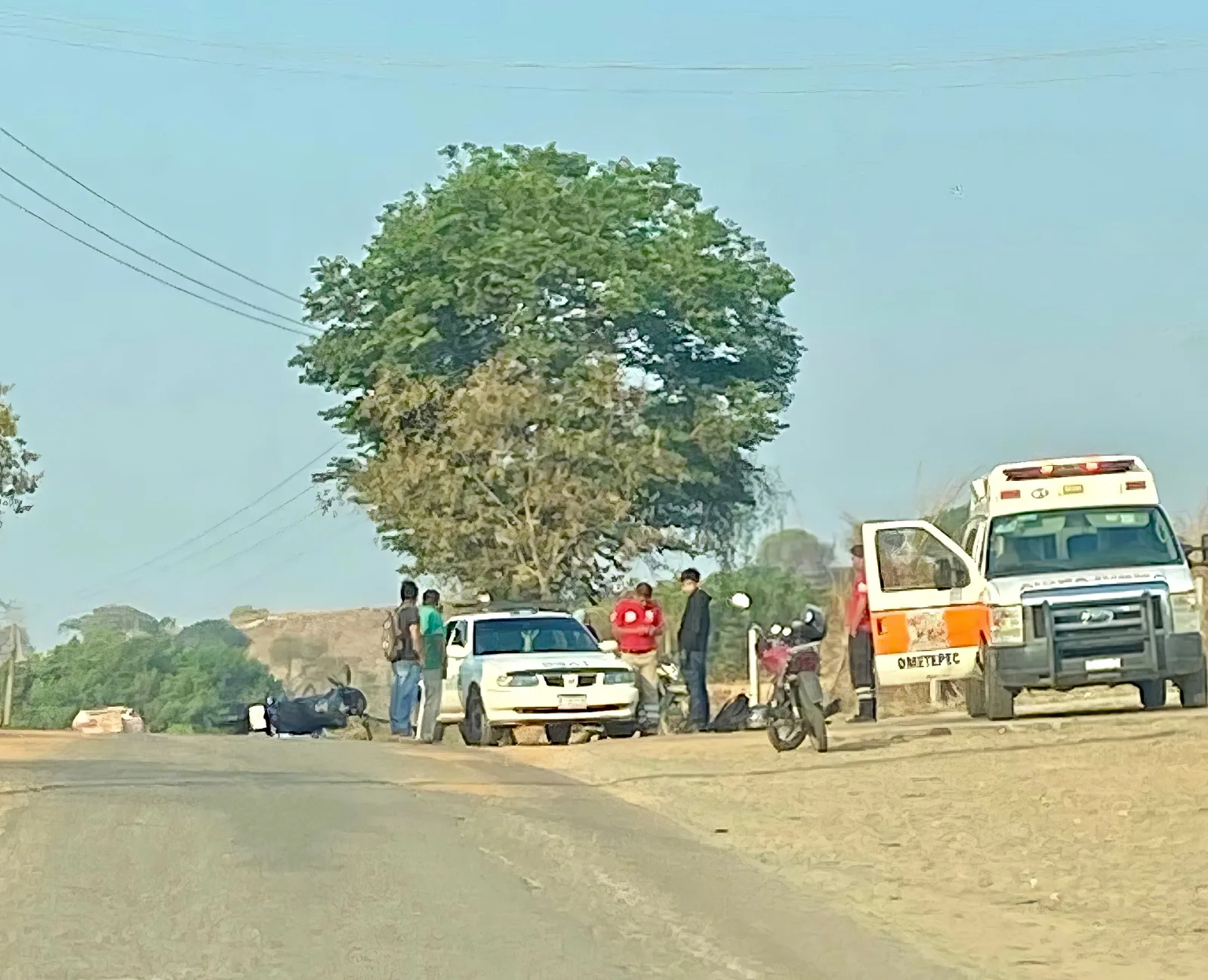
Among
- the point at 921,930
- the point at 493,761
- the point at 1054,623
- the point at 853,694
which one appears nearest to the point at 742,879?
the point at 921,930

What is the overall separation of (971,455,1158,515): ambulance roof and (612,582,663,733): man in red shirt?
4753mm

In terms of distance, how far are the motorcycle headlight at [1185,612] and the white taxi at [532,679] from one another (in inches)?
241

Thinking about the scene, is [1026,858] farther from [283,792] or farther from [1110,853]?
[283,792]

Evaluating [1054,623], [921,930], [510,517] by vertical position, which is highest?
[510,517]

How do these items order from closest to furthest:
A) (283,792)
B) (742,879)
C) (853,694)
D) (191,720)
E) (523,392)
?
(742,879) < (283,792) < (853,694) < (523,392) < (191,720)

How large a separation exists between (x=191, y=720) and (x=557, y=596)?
1402cm

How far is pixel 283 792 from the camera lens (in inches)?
663

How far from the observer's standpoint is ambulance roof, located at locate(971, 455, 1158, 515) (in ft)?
76.8

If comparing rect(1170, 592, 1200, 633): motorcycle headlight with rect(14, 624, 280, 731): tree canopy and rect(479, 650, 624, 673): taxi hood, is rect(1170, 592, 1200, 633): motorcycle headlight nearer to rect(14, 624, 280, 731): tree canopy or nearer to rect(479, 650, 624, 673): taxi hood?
rect(479, 650, 624, 673): taxi hood

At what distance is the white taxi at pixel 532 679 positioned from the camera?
957 inches

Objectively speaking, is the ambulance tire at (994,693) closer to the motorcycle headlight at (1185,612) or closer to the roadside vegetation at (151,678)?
the motorcycle headlight at (1185,612)

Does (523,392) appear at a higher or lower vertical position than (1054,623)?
higher

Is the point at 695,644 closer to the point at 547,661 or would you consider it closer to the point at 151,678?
the point at 547,661

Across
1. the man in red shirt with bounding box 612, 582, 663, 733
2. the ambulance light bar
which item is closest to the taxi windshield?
the man in red shirt with bounding box 612, 582, 663, 733
